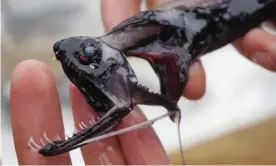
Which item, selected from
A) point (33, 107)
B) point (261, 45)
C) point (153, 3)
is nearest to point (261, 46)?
point (261, 45)

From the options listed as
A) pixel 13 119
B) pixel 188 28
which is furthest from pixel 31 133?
pixel 188 28

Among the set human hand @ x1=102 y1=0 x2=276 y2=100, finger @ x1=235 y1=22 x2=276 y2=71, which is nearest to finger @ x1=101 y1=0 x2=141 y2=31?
human hand @ x1=102 y1=0 x2=276 y2=100

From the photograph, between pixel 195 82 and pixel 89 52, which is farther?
pixel 195 82

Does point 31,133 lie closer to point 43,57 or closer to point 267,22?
point 43,57

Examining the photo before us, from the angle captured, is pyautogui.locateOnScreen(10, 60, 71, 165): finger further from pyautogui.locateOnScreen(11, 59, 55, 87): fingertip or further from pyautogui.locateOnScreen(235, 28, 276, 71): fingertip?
pyautogui.locateOnScreen(235, 28, 276, 71): fingertip

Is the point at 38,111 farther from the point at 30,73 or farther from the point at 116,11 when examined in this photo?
the point at 116,11

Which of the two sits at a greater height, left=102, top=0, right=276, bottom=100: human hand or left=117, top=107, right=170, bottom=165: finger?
left=102, top=0, right=276, bottom=100: human hand

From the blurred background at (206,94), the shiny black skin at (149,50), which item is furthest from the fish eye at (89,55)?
the blurred background at (206,94)
